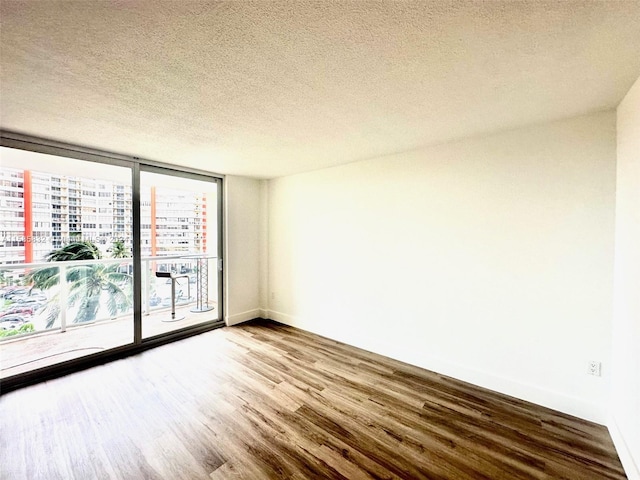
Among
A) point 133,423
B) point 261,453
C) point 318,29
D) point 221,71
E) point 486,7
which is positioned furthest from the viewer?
point 133,423

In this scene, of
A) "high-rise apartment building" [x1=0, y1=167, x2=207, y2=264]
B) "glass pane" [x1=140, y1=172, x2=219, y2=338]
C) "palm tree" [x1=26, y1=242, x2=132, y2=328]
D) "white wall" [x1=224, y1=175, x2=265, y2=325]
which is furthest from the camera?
"white wall" [x1=224, y1=175, x2=265, y2=325]

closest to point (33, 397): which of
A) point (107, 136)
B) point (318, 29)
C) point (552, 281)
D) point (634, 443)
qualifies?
point (107, 136)

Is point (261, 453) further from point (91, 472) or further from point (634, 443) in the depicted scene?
point (634, 443)

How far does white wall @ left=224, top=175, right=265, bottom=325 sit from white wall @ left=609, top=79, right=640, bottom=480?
162 inches

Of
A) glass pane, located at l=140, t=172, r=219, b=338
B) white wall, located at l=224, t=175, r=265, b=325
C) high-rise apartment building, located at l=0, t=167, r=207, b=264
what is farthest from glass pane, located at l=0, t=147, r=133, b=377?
white wall, located at l=224, t=175, r=265, b=325

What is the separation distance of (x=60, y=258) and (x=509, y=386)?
16.5 feet

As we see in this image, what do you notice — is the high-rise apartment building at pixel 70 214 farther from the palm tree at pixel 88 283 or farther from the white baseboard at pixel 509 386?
the white baseboard at pixel 509 386

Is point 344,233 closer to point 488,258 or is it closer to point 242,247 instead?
point 488,258

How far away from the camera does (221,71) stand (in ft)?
4.83

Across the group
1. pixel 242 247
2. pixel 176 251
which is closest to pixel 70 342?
pixel 176 251

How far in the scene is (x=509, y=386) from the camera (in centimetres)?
235

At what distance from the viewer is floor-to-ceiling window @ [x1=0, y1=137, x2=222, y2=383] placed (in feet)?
8.80

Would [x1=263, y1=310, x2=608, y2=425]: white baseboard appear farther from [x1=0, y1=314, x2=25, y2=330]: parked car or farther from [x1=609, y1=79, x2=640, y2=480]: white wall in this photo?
[x1=0, y1=314, x2=25, y2=330]: parked car

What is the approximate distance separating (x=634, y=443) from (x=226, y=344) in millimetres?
3637
